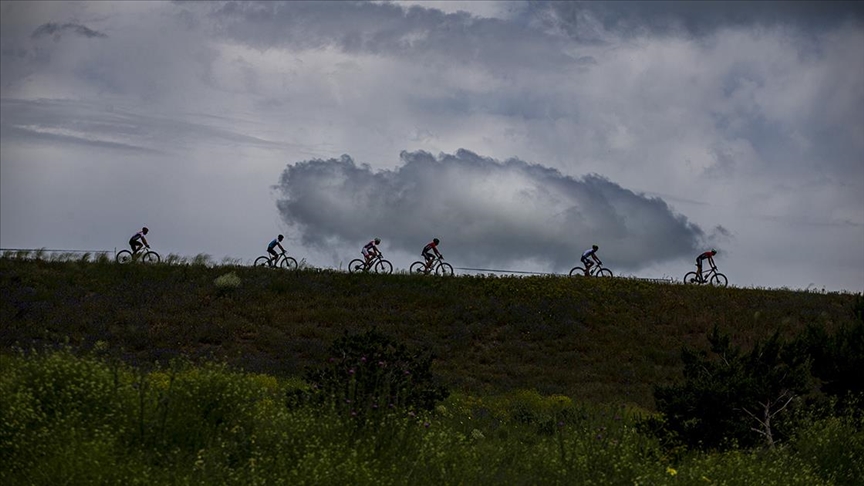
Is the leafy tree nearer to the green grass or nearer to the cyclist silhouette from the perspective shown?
the green grass

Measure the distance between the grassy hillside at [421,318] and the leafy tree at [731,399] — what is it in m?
8.04

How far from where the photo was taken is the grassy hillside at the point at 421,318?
956 inches

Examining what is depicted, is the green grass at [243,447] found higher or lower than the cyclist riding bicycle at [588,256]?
lower

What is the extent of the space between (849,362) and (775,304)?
16.6 m

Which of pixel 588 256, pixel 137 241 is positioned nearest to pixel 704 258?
pixel 588 256

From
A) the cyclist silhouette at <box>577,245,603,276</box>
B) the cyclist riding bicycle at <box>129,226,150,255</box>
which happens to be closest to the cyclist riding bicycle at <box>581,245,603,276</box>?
the cyclist silhouette at <box>577,245,603,276</box>

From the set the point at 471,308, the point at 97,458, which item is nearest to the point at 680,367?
the point at 471,308

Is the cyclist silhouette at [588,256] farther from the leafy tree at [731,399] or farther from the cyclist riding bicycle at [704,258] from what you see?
the leafy tree at [731,399]

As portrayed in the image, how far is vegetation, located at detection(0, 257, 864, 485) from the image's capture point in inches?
395

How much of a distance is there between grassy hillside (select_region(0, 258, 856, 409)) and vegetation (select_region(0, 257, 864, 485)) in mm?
88

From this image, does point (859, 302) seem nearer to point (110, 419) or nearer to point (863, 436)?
point (863, 436)

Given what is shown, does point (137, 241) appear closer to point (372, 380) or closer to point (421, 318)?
point (421, 318)

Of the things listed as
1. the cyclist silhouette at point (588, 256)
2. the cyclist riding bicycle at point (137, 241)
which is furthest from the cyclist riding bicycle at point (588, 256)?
the cyclist riding bicycle at point (137, 241)

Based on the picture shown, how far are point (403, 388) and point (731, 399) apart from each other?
15.2 feet
